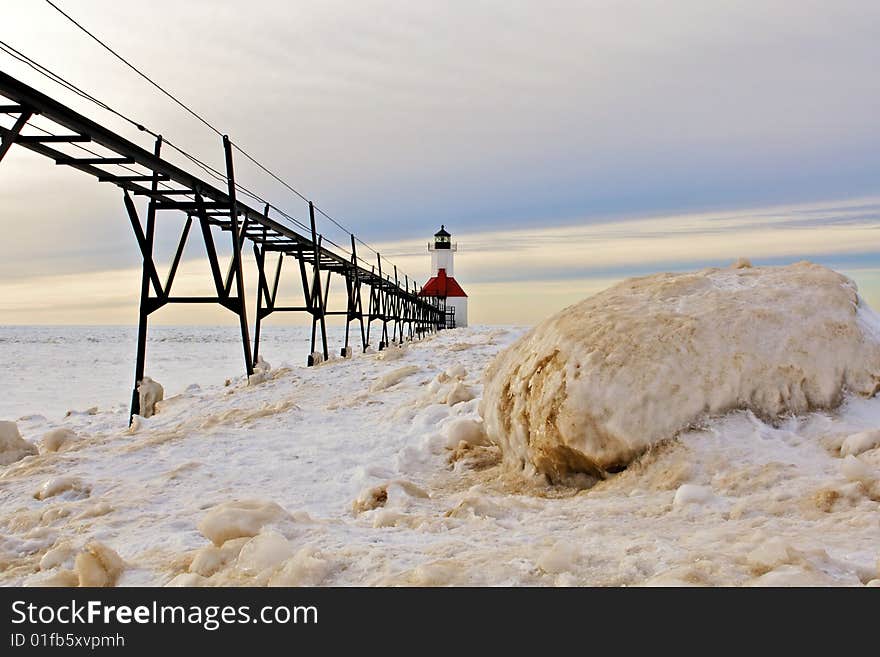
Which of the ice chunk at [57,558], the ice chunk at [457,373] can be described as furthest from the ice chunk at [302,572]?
the ice chunk at [457,373]

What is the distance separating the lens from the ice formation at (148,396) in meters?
11.0

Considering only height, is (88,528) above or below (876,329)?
below

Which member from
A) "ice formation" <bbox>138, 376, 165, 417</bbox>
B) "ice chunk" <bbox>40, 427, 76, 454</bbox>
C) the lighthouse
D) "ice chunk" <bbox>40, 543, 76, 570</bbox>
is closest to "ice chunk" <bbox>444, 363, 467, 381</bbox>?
"ice chunk" <bbox>40, 427, 76, 454</bbox>

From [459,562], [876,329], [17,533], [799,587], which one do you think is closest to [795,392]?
[876,329]

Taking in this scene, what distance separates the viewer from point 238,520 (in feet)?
11.2

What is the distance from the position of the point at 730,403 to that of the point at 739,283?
1383mm

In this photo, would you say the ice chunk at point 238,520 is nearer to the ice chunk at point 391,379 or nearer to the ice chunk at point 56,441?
the ice chunk at point 56,441

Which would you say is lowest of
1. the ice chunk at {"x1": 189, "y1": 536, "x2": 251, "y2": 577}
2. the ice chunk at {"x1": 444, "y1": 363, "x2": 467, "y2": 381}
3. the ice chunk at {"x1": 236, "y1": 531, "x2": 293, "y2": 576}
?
the ice chunk at {"x1": 444, "y1": 363, "x2": 467, "y2": 381}

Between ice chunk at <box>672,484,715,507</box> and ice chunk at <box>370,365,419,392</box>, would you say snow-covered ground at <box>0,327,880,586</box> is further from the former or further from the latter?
Answer: ice chunk at <box>370,365,419,392</box>

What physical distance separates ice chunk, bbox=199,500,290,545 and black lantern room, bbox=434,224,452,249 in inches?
1954

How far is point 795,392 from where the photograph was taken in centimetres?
478

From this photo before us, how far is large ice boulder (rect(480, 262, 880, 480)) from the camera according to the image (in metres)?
4.62
